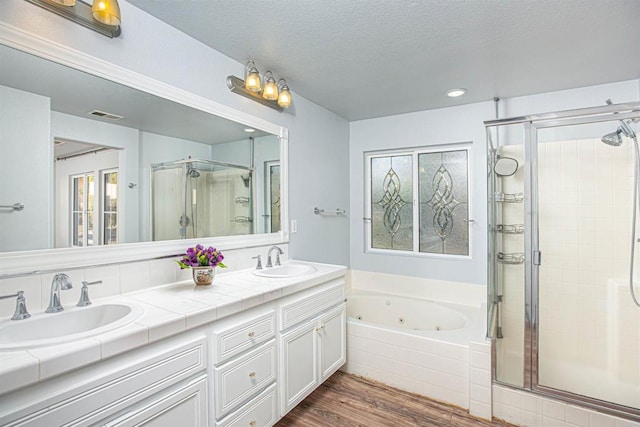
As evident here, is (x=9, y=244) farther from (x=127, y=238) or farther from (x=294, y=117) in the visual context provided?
(x=294, y=117)

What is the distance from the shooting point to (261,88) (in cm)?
226

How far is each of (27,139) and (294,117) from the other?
180cm

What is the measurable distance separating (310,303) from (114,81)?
62.6 inches

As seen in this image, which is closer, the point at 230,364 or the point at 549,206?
the point at 230,364

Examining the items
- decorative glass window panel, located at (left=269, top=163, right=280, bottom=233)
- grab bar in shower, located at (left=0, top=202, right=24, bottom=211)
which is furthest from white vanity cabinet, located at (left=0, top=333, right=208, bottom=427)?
decorative glass window panel, located at (left=269, top=163, right=280, bottom=233)

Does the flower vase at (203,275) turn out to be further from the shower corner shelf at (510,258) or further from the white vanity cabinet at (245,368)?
the shower corner shelf at (510,258)

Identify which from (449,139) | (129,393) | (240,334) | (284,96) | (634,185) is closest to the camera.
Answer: (129,393)

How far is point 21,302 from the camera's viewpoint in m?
1.18

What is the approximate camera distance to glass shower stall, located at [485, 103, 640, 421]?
2109 millimetres

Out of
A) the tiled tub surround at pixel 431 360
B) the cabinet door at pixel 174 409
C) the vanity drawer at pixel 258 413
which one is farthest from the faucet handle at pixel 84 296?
the tiled tub surround at pixel 431 360

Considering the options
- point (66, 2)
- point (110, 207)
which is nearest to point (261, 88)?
point (66, 2)

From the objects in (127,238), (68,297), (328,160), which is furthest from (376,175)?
(68,297)

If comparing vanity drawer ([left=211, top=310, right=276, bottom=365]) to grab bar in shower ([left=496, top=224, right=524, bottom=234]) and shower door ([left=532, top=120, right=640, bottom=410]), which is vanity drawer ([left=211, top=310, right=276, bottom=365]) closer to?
shower door ([left=532, top=120, right=640, bottom=410])

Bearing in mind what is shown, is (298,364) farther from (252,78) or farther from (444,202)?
(444,202)
